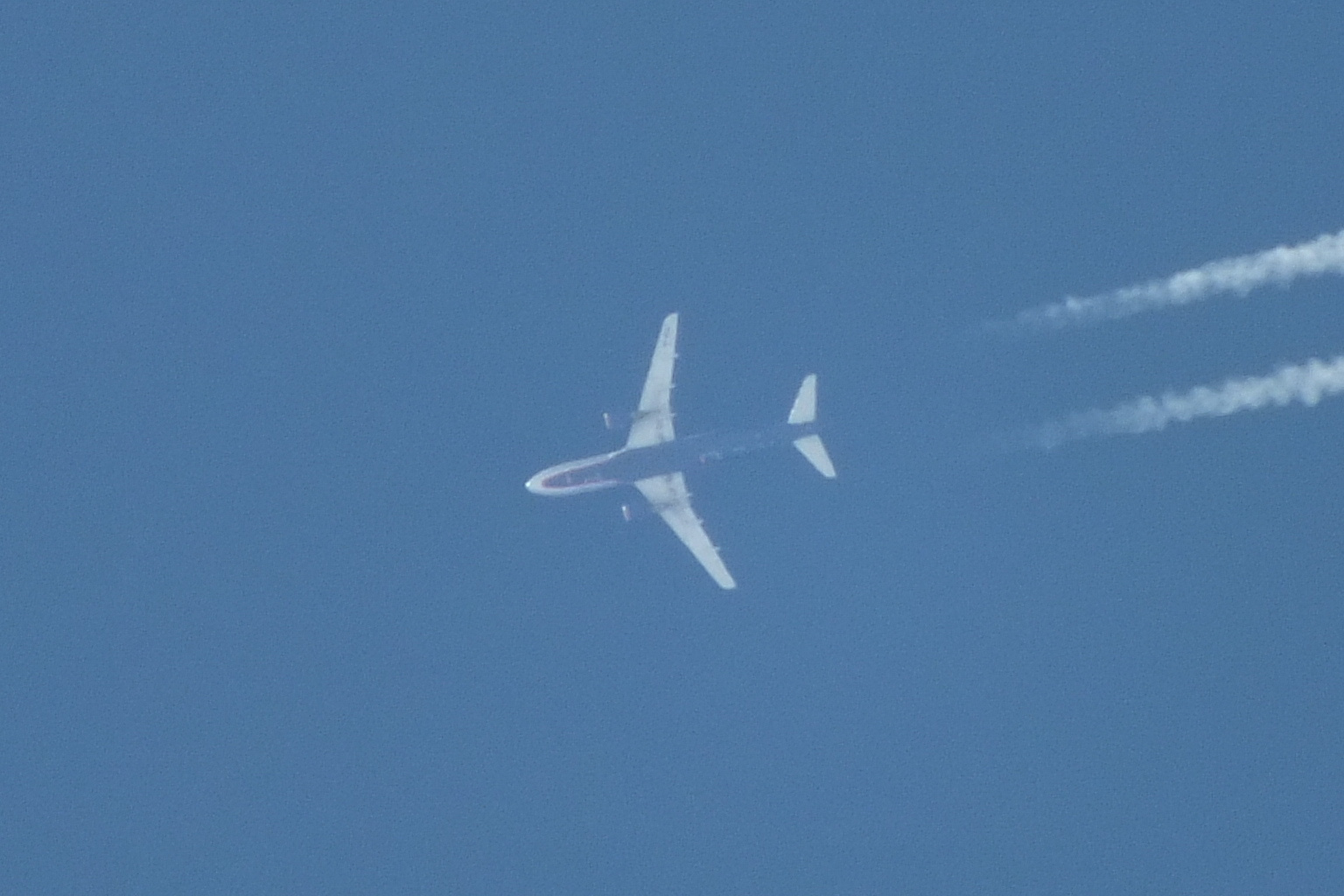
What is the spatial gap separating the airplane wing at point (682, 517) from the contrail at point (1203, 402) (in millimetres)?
15562

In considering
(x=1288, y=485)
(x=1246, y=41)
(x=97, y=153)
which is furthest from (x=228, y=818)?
(x=1246, y=41)

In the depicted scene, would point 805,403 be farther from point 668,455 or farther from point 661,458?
point 661,458

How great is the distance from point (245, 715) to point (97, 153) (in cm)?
2833

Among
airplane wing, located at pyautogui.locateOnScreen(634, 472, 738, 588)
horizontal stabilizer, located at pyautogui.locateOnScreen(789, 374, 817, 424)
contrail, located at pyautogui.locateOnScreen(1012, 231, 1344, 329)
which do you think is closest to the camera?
horizontal stabilizer, located at pyautogui.locateOnScreen(789, 374, 817, 424)

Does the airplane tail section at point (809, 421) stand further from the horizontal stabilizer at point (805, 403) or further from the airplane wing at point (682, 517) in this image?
the airplane wing at point (682, 517)

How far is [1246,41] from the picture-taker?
10344 centimetres

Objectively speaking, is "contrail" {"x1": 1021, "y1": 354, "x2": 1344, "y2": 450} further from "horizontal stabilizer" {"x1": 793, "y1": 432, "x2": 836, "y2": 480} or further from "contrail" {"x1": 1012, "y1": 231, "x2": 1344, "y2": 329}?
"horizontal stabilizer" {"x1": 793, "y1": 432, "x2": 836, "y2": 480}

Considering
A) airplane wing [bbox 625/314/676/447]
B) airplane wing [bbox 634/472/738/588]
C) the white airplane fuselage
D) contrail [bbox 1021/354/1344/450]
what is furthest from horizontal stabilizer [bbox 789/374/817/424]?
contrail [bbox 1021/354/1344/450]

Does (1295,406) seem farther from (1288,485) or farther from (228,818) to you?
(228,818)

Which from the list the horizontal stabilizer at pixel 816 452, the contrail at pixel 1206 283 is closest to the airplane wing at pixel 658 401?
the horizontal stabilizer at pixel 816 452

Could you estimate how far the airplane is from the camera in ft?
321

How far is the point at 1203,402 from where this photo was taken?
9881 centimetres

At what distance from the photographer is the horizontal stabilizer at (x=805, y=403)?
98.1 meters

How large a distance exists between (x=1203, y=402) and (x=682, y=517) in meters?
24.7
